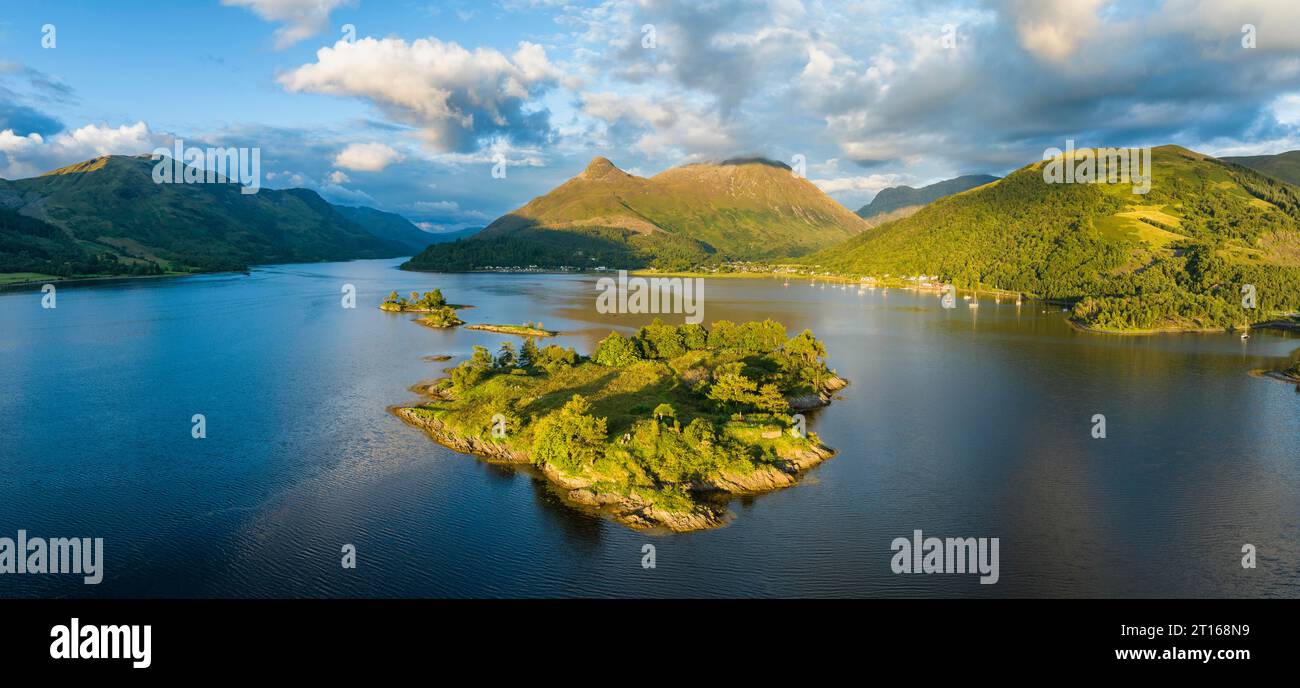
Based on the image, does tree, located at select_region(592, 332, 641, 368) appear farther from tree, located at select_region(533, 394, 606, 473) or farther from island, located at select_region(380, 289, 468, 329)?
island, located at select_region(380, 289, 468, 329)

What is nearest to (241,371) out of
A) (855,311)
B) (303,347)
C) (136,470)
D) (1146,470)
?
(303,347)

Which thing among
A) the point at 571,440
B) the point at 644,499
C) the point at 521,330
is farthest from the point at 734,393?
the point at 521,330

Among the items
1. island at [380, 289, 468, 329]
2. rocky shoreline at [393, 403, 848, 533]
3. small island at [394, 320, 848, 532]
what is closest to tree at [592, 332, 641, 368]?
small island at [394, 320, 848, 532]

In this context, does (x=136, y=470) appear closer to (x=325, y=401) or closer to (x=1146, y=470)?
(x=325, y=401)

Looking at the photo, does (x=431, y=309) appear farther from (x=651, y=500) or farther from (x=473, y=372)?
(x=651, y=500)

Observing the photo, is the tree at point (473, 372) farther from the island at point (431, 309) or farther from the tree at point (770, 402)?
the island at point (431, 309)

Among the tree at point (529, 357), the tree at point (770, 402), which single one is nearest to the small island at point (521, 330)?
the tree at point (529, 357)
